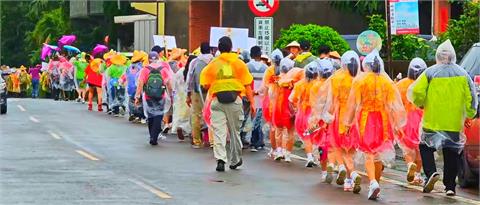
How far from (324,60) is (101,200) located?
15.8 feet

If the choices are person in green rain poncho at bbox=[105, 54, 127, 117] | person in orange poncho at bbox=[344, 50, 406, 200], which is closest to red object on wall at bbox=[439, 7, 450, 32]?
person in green rain poncho at bbox=[105, 54, 127, 117]

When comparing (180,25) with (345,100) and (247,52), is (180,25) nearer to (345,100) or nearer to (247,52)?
(247,52)

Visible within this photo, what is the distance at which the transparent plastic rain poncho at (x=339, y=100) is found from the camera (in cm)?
1327

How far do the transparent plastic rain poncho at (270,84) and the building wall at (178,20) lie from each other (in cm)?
2627

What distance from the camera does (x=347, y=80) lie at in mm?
13492

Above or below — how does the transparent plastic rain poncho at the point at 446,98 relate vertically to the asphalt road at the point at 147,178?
above

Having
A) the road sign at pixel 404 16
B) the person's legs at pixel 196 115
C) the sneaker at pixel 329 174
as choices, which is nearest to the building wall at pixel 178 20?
the person's legs at pixel 196 115

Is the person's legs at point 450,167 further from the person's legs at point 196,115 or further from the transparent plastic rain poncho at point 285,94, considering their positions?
the person's legs at point 196,115

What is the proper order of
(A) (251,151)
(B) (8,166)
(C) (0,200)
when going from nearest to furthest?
(C) (0,200)
(B) (8,166)
(A) (251,151)

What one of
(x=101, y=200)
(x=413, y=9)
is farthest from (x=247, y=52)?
(x=101, y=200)

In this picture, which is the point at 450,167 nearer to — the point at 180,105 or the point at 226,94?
the point at 226,94

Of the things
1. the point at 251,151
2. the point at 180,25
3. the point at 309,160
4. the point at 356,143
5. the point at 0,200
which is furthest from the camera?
the point at 180,25

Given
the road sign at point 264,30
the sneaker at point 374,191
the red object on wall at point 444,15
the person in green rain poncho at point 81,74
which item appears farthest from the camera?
the person in green rain poncho at point 81,74

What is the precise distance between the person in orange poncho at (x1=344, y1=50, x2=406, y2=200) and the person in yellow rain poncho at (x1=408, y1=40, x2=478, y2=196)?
1.21 ft
